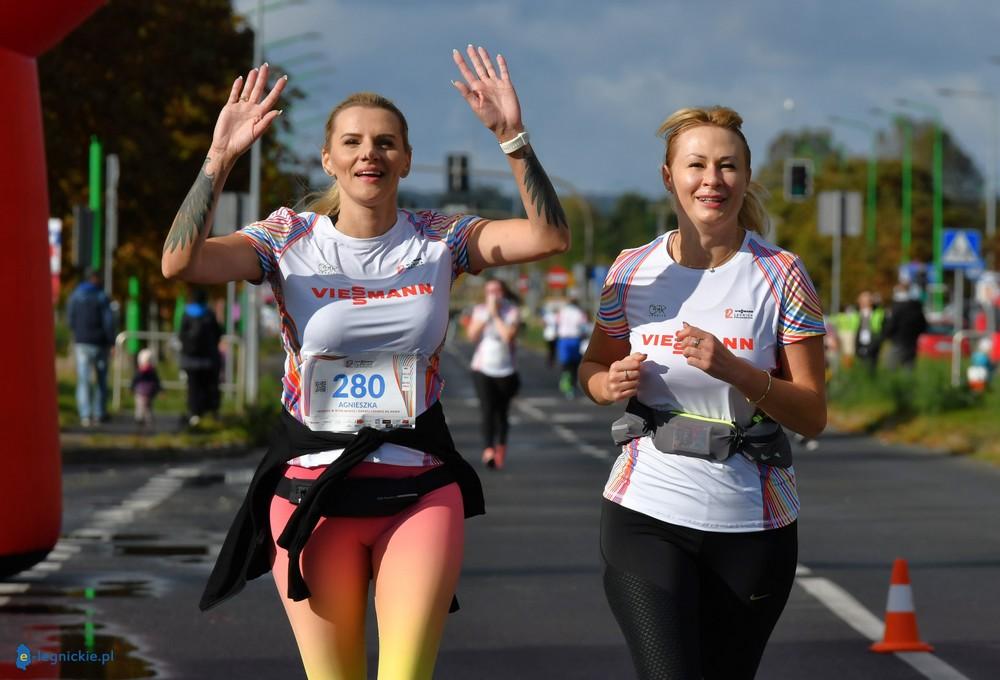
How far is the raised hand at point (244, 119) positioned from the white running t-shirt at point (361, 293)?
0.74ft

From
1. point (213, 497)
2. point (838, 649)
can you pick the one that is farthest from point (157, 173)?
point (838, 649)

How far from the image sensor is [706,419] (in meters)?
4.98

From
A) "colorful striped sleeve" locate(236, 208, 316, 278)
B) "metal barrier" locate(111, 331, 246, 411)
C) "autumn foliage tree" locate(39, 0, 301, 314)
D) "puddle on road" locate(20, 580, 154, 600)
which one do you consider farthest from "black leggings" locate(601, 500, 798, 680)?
"metal barrier" locate(111, 331, 246, 411)

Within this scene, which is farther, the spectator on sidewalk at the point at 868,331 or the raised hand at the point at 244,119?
the spectator on sidewalk at the point at 868,331

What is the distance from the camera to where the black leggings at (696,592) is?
4848 millimetres

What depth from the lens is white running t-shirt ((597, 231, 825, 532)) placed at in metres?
4.94

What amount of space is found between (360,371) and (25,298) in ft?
13.8

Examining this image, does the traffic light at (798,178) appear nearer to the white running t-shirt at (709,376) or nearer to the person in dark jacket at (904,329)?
the person in dark jacket at (904,329)

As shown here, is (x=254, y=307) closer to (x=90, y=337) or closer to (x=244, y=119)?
(x=90, y=337)

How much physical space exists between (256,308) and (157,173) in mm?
3930

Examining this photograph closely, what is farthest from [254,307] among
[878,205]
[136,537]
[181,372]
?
[878,205]

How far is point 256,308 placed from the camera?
112ft

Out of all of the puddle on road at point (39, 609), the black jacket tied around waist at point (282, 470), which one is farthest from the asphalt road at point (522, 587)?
the black jacket tied around waist at point (282, 470)

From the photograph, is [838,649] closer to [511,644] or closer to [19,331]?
[511,644]
